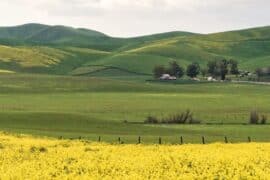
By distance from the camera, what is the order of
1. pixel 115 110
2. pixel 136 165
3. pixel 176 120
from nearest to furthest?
pixel 136 165, pixel 176 120, pixel 115 110

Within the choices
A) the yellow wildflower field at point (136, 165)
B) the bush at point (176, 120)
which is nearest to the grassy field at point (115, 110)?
the bush at point (176, 120)

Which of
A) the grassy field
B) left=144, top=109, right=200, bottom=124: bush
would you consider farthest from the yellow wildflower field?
left=144, top=109, right=200, bottom=124: bush

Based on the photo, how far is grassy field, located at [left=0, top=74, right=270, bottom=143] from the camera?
68688mm

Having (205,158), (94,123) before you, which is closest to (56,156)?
(205,158)

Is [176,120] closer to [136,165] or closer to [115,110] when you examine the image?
[115,110]

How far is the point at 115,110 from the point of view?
111 metres

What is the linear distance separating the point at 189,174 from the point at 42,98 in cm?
11671

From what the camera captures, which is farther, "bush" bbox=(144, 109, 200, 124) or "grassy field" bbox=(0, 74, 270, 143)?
"bush" bbox=(144, 109, 200, 124)

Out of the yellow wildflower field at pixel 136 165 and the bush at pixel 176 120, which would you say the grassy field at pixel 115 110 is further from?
the yellow wildflower field at pixel 136 165

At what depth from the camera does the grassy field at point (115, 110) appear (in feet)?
225

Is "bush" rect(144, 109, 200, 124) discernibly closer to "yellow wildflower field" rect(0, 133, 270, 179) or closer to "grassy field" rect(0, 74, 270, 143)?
"grassy field" rect(0, 74, 270, 143)

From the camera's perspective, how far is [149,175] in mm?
25641

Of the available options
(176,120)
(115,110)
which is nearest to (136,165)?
(176,120)

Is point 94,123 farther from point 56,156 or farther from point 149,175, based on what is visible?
point 149,175
